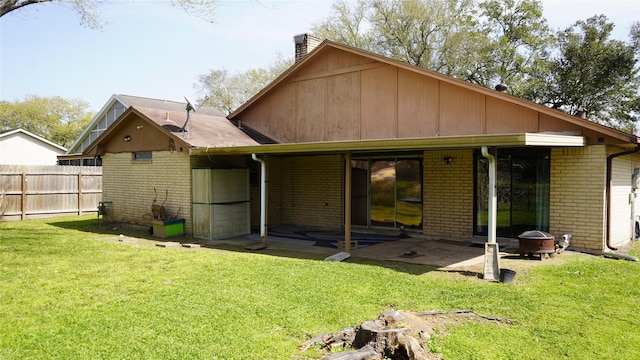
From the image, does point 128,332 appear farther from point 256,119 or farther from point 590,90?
point 590,90

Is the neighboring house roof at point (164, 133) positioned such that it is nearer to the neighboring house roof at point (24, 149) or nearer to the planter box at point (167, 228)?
the planter box at point (167, 228)

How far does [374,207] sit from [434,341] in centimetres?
935

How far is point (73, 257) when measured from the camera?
31.9ft

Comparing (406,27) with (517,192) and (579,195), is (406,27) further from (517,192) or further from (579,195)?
(579,195)

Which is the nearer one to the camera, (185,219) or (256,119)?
(185,219)

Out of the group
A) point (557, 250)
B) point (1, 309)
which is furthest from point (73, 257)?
point (557, 250)

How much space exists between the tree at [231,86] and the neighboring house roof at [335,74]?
1046 inches

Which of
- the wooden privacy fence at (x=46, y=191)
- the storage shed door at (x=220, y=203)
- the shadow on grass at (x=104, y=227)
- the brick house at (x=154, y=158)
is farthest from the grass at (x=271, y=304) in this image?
the wooden privacy fence at (x=46, y=191)

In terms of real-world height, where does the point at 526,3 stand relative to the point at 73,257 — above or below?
above

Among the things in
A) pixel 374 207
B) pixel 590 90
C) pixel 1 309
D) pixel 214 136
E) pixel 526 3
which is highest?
pixel 526 3

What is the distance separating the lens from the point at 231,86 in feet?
143

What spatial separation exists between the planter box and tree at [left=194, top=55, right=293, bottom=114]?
99.0 feet

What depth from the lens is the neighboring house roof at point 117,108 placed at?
28.6 metres

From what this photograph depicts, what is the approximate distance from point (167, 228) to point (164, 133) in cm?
263
